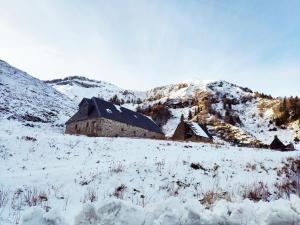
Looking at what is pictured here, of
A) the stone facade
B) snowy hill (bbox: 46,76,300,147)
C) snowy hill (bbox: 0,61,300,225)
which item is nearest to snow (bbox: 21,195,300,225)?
snowy hill (bbox: 0,61,300,225)

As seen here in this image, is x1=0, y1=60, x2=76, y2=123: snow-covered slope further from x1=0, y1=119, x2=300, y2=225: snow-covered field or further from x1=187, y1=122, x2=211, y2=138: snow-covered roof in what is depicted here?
x1=0, y1=119, x2=300, y2=225: snow-covered field

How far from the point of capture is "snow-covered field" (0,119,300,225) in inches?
191

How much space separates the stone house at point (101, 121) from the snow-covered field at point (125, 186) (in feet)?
71.6

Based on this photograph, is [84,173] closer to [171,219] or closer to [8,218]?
[8,218]

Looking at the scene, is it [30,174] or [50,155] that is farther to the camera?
[50,155]

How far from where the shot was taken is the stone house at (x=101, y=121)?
1827 inches

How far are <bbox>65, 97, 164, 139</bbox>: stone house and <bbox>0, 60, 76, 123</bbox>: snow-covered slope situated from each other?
6.67 meters

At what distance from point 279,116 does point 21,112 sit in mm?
85026

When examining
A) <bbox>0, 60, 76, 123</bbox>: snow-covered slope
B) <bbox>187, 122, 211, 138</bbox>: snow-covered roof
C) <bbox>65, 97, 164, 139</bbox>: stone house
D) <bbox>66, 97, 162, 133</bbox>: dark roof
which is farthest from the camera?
<bbox>187, 122, 211, 138</bbox>: snow-covered roof

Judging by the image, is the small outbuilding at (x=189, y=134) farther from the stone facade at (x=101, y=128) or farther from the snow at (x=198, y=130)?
the stone facade at (x=101, y=128)

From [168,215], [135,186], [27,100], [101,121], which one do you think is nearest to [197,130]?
[101,121]

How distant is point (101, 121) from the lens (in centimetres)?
4622

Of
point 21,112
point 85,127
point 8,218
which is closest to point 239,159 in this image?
point 8,218

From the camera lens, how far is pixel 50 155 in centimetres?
1833
